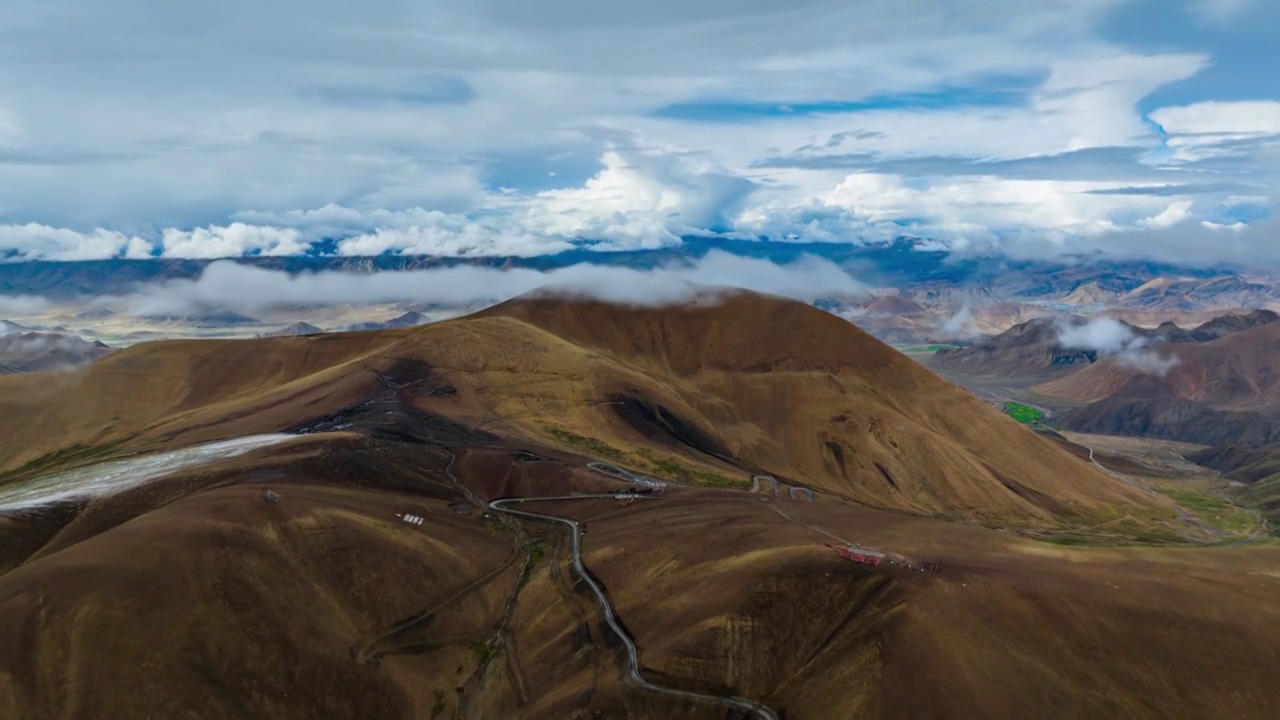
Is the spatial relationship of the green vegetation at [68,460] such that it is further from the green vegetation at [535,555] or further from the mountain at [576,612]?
the green vegetation at [535,555]

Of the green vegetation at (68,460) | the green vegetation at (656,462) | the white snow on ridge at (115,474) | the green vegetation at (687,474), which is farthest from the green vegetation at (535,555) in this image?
the green vegetation at (68,460)

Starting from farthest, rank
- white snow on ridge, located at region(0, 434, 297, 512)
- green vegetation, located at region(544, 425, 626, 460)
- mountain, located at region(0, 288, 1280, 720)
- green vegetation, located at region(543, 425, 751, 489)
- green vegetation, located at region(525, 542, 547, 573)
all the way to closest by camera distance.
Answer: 1. green vegetation, located at region(544, 425, 626, 460)
2. green vegetation, located at region(543, 425, 751, 489)
3. white snow on ridge, located at region(0, 434, 297, 512)
4. green vegetation, located at region(525, 542, 547, 573)
5. mountain, located at region(0, 288, 1280, 720)

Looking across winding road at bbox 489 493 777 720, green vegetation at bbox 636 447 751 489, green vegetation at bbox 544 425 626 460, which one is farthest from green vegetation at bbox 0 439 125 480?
green vegetation at bbox 636 447 751 489

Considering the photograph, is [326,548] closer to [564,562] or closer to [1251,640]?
[564,562]

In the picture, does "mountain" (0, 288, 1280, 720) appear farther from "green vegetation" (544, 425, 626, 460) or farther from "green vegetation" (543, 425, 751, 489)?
"green vegetation" (544, 425, 626, 460)

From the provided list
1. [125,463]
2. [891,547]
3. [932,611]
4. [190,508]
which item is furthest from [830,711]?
[125,463]

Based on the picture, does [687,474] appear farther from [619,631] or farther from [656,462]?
[619,631]
